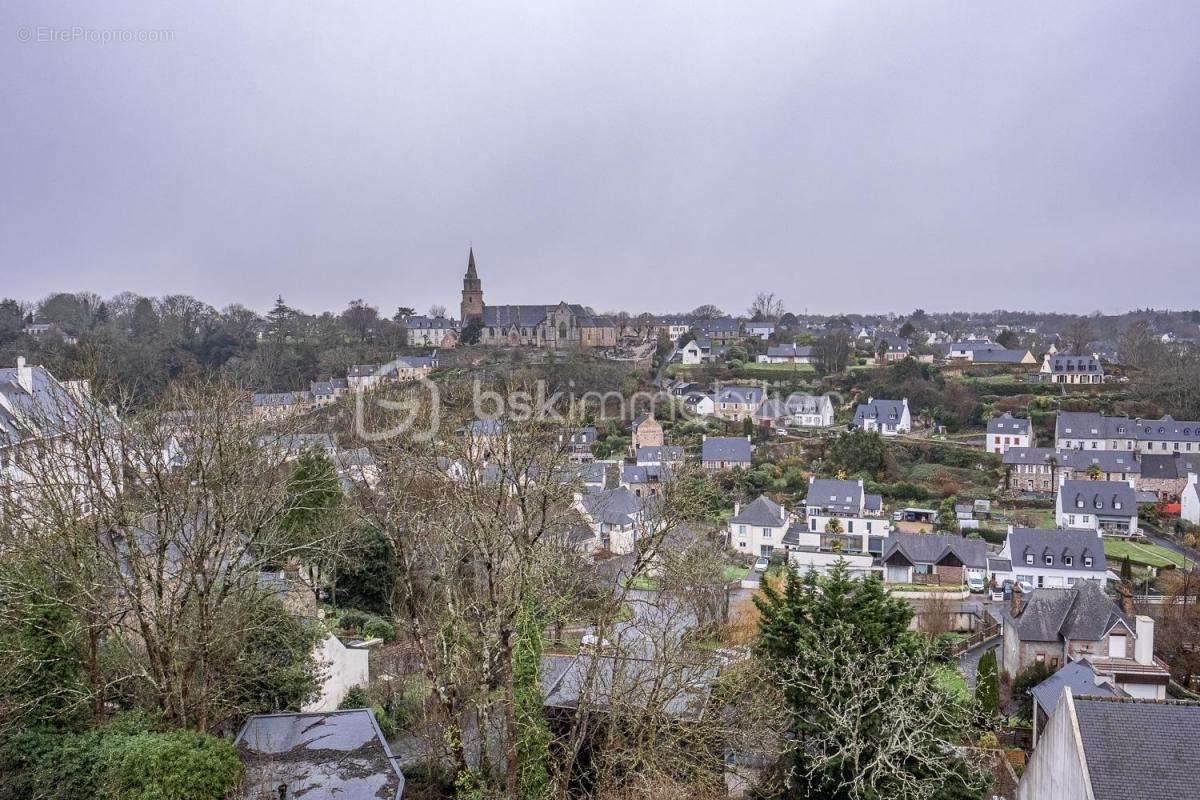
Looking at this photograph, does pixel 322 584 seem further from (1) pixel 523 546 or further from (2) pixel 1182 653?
(2) pixel 1182 653

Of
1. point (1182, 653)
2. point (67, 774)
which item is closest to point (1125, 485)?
point (1182, 653)

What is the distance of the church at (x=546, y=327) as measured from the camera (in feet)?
247

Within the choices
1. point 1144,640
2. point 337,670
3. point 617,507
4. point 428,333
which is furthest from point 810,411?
point 337,670

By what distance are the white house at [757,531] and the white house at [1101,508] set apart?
12.3m

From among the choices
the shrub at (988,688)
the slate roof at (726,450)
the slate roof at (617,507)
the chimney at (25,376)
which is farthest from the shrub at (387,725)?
the slate roof at (726,450)

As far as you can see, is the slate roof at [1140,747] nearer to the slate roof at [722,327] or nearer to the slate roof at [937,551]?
the slate roof at [937,551]

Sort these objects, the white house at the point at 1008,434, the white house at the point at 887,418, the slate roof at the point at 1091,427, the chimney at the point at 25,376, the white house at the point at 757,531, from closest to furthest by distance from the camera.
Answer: the chimney at the point at 25,376, the white house at the point at 757,531, the slate roof at the point at 1091,427, the white house at the point at 1008,434, the white house at the point at 887,418

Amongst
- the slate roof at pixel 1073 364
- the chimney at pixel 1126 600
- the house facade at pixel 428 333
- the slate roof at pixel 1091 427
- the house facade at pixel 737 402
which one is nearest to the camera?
the chimney at pixel 1126 600

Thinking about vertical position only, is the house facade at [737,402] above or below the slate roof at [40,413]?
below

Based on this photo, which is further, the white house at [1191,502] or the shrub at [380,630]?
the white house at [1191,502]

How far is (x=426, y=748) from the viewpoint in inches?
425

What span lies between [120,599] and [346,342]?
57.6 meters

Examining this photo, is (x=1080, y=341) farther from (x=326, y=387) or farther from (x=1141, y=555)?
(x=326, y=387)

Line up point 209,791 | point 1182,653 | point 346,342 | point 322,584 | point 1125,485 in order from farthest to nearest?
point 346,342 < point 1125,485 < point 1182,653 < point 322,584 < point 209,791
